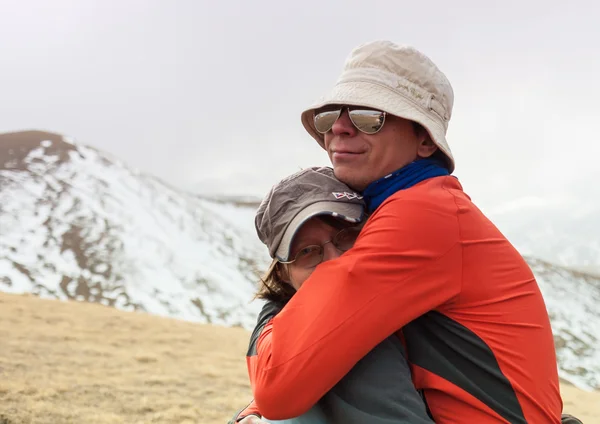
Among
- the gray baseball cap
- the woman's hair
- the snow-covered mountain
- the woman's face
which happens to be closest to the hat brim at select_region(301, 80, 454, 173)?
the gray baseball cap

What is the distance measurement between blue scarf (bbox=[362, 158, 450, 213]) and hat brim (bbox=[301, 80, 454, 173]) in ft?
0.31

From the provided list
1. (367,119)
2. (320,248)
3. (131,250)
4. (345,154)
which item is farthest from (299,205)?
(131,250)

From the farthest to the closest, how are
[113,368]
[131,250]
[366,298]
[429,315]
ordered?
[131,250], [113,368], [429,315], [366,298]

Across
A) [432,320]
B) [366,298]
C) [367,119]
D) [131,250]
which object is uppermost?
[367,119]

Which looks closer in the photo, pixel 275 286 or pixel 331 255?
A: pixel 331 255

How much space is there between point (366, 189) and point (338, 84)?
0.53 meters

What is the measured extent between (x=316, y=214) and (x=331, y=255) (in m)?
0.24

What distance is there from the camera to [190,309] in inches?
1246

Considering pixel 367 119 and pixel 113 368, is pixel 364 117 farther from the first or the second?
pixel 113 368

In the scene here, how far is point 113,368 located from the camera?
10.5 metres

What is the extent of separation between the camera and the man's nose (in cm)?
231

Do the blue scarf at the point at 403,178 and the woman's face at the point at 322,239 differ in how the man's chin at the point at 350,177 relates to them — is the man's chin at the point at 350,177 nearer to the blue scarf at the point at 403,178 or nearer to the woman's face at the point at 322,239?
the blue scarf at the point at 403,178

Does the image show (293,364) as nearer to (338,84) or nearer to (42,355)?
(338,84)

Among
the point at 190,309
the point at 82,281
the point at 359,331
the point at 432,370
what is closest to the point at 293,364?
the point at 359,331
